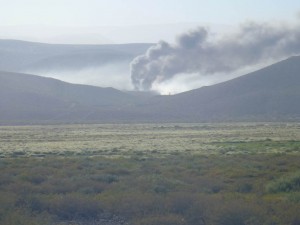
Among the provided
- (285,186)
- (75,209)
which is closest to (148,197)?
(75,209)

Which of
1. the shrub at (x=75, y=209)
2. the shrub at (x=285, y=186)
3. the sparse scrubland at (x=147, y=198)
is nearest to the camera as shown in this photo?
the sparse scrubland at (x=147, y=198)

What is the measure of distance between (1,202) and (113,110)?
178 m

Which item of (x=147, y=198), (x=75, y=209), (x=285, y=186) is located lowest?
(x=75, y=209)

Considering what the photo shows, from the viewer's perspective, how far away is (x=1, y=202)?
20.1m

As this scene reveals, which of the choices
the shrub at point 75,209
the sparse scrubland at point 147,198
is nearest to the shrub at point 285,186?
the sparse scrubland at point 147,198

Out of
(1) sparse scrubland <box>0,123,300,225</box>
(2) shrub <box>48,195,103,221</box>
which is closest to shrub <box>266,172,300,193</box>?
(1) sparse scrubland <box>0,123,300,225</box>

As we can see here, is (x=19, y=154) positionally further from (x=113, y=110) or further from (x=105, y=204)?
(x=113, y=110)

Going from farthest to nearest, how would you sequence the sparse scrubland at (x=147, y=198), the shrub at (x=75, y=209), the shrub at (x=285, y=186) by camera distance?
the shrub at (x=285, y=186) → the shrub at (x=75, y=209) → the sparse scrubland at (x=147, y=198)

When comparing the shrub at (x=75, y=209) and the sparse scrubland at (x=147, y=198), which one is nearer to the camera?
the sparse scrubland at (x=147, y=198)

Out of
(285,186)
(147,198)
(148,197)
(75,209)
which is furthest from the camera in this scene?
(285,186)

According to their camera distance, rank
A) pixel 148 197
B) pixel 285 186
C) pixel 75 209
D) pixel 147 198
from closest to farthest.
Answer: pixel 75 209 < pixel 147 198 < pixel 148 197 < pixel 285 186

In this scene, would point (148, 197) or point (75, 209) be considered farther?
point (148, 197)

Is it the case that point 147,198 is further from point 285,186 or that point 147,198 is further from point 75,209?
point 285,186

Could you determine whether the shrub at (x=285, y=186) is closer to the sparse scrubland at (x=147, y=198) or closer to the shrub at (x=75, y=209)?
the sparse scrubland at (x=147, y=198)
